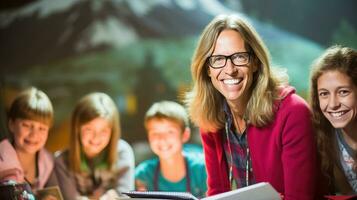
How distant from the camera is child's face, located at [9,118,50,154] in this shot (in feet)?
11.6

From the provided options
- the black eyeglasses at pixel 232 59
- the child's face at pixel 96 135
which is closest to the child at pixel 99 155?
the child's face at pixel 96 135

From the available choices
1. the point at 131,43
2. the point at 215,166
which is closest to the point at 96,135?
the point at 131,43

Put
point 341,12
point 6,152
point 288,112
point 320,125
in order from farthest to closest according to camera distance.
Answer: point 6,152 < point 341,12 < point 320,125 < point 288,112

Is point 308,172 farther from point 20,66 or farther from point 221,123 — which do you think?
point 20,66

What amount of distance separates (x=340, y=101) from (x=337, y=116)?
0.24ft

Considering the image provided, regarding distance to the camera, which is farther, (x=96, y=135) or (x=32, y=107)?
(x=32, y=107)

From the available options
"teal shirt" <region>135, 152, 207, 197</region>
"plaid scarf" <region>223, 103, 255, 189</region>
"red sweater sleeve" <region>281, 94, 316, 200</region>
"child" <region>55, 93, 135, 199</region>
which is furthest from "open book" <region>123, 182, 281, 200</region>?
"child" <region>55, 93, 135, 199</region>

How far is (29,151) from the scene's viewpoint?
3523 millimetres

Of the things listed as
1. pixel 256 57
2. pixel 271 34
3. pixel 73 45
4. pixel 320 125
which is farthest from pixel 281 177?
pixel 73 45

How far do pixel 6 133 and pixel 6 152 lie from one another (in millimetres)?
138

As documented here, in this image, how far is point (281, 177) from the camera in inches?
95.2

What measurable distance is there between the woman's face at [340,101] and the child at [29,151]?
1977 millimetres

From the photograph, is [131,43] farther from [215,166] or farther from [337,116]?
Result: [337,116]

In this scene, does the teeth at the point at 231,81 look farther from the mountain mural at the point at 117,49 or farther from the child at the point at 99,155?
the child at the point at 99,155
